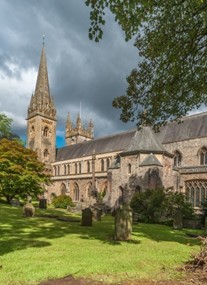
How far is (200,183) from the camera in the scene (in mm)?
29922

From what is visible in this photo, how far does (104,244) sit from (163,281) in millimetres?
3876

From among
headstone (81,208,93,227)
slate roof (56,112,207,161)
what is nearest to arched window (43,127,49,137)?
slate roof (56,112,207,161)

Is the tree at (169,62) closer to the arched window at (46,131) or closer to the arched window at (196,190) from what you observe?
the arched window at (196,190)

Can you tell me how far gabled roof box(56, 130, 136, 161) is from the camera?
46.0 m

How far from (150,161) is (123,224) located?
785 inches

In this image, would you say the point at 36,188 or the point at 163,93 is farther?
the point at 36,188

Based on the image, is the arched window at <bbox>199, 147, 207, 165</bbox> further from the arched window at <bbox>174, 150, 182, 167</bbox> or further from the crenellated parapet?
the crenellated parapet

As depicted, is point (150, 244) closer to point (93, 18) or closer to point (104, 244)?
point (104, 244)

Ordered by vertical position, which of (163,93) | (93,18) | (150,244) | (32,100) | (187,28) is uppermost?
(32,100)

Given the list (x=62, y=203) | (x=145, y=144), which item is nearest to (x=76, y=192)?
(x=62, y=203)

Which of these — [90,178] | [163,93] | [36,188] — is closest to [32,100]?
[90,178]

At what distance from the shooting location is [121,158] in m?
32.8

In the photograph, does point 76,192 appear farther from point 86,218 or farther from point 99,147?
point 86,218

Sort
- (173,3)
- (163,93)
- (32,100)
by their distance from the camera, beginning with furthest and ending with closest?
1. (32,100)
2. (163,93)
3. (173,3)
